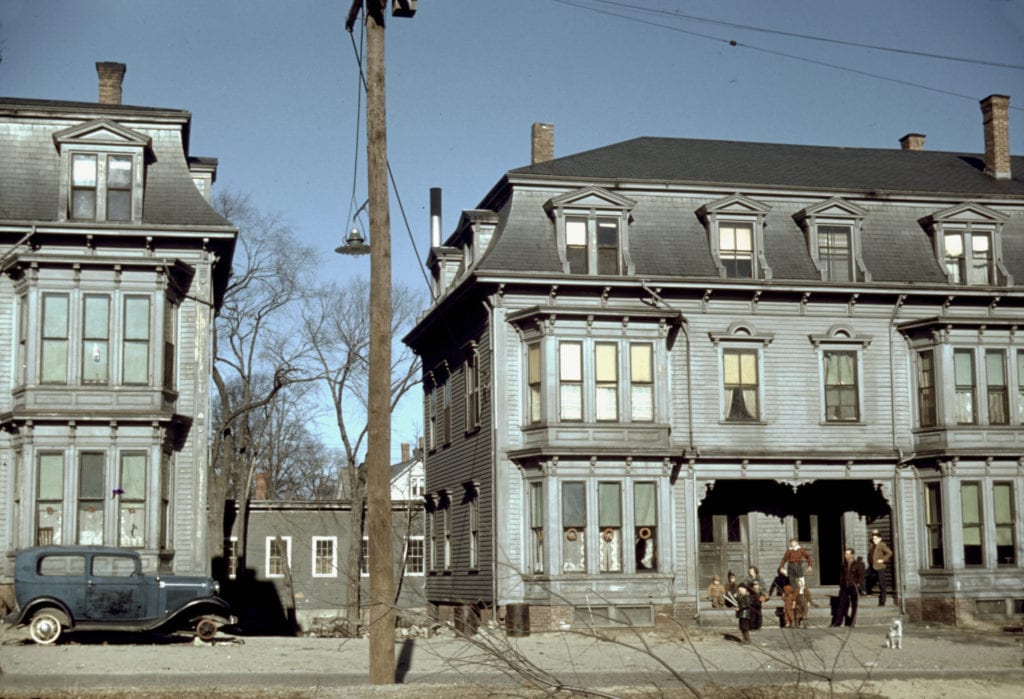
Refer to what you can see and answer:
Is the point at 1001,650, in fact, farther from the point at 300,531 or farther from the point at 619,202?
the point at 300,531

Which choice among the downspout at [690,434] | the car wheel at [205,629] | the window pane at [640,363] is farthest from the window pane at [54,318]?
the downspout at [690,434]

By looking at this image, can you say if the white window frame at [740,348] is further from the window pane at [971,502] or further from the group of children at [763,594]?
the window pane at [971,502]

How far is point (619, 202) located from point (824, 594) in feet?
38.1

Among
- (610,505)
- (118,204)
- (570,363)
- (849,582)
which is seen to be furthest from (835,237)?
(118,204)

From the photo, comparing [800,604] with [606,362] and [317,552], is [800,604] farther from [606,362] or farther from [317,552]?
[317,552]

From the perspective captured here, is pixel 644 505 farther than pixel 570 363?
No

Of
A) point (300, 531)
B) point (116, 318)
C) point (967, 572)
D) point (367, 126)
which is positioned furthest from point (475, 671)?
point (300, 531)

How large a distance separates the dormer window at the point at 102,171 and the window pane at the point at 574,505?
1180 centimetres

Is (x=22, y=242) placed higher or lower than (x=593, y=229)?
lower

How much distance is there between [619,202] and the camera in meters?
32.7

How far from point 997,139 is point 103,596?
2762 cm

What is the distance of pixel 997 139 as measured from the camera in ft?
123

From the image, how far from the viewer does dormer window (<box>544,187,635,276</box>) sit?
32469 mm

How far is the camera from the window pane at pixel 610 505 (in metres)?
31.0
